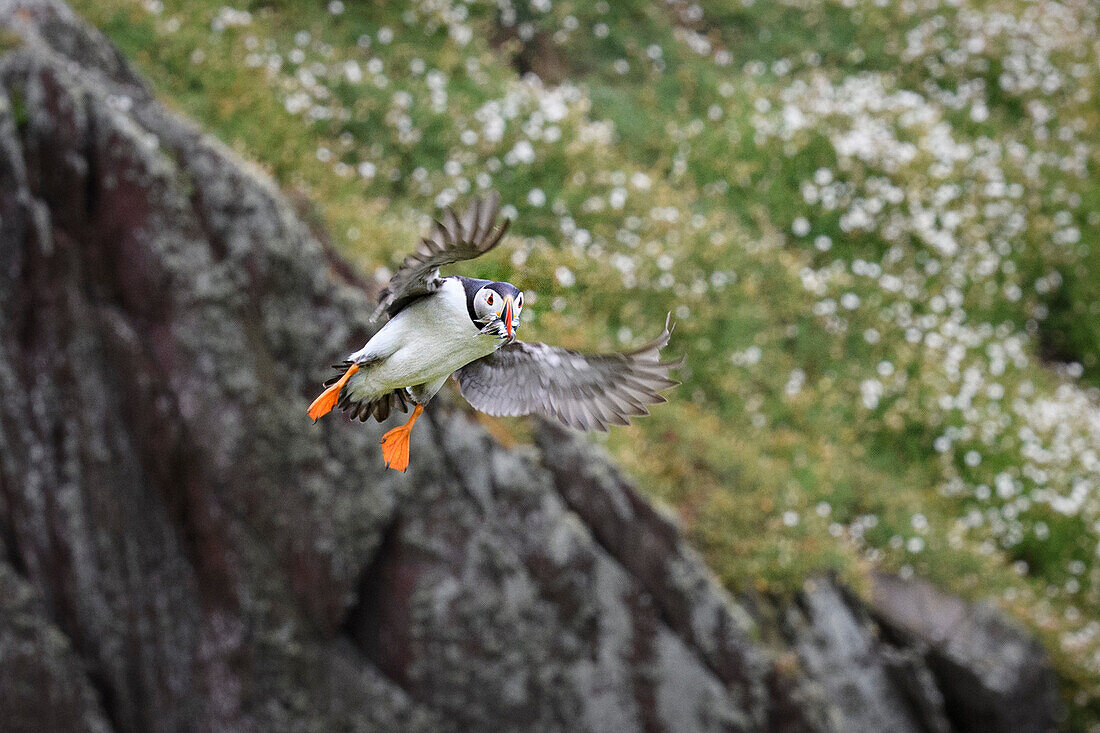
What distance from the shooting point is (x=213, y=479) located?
4848 millimetres

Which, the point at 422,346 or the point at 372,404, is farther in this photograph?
the point at 372,404

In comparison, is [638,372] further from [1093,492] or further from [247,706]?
[1093,492]

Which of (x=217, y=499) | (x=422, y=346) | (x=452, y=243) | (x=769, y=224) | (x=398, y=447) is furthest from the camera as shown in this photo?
(x=769, y=224)

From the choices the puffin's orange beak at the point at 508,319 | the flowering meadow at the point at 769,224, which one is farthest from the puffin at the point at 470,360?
the flowering meadow at the point at 769,224

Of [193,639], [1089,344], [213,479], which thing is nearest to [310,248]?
[213,479]

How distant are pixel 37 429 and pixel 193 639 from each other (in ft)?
3.93

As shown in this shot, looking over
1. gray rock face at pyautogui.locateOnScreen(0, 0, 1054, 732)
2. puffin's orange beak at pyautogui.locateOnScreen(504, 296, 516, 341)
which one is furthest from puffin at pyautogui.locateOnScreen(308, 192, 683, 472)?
gray rock face at pyautogui.locateOnScreen(0, 0, 1054, 732)

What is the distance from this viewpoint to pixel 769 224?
9.82 meters

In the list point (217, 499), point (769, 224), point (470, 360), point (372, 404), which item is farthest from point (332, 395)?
point (769, 224)

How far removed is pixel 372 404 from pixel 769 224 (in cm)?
866

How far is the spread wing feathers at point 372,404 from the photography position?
1541 millimetres

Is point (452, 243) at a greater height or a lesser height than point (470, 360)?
greater

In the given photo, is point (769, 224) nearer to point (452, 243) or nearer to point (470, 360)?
point (470, 360)

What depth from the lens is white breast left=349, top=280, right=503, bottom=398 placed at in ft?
4.68
